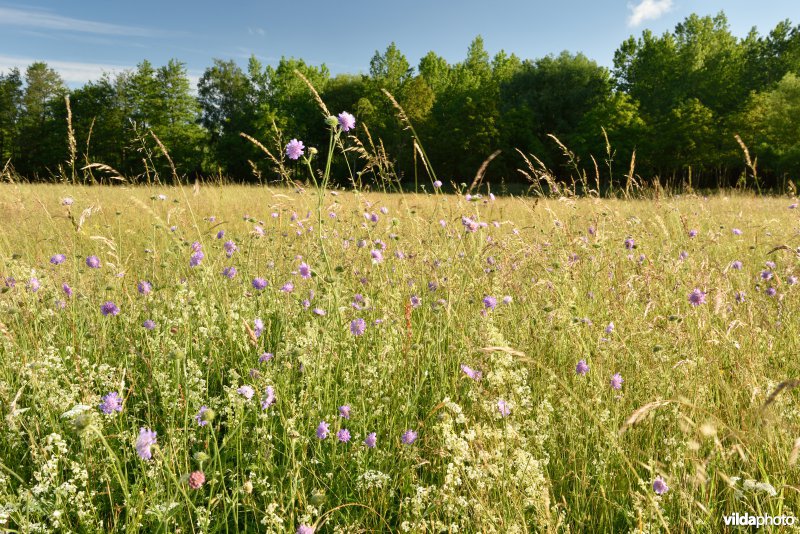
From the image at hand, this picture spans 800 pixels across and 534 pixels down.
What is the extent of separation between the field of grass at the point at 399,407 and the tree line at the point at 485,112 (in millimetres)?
26699

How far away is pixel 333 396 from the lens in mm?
1854

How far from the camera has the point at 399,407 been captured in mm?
1753

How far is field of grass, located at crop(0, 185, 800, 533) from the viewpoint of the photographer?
1288mm

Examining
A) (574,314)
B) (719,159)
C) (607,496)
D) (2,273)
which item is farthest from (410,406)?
(719,159)

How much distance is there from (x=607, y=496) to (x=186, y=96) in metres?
49.0

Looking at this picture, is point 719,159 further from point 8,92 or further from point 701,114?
point 8,92

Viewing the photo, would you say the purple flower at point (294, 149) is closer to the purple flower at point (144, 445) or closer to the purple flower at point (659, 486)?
the purple flower at point (144, 445)

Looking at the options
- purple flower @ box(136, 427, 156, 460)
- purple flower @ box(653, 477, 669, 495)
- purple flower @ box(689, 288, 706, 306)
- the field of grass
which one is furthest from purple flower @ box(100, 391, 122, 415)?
purple flower @ box(689, 288, 706, 306)

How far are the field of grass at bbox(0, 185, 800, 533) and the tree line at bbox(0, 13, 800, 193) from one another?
87.6ft

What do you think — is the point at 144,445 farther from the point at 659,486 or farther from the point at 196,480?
the point at 659,486

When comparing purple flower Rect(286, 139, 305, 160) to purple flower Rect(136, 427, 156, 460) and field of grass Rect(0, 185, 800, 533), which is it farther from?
purple flower Rect(136, 427, 156, 460)

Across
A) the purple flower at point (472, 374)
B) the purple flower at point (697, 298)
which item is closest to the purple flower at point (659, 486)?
the purple flower at point (472, 374)

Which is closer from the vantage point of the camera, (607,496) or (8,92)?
(607,496)

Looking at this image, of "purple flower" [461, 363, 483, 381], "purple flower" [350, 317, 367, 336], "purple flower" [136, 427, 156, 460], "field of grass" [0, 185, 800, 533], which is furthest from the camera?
"purple flower" [350, 317, 367, 336]
